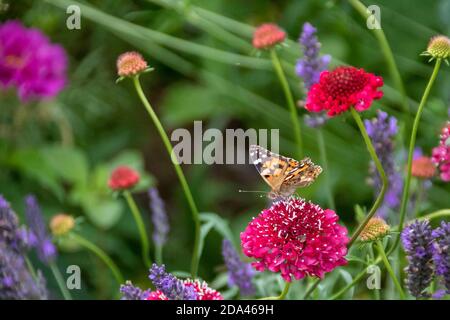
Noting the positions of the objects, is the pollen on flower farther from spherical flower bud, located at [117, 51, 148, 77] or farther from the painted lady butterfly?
spherical flower bud, located at [117, 51, 148, 77]

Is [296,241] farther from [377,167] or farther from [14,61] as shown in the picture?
[14,61]

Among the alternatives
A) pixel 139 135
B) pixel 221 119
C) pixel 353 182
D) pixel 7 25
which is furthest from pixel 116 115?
pixel 353 182

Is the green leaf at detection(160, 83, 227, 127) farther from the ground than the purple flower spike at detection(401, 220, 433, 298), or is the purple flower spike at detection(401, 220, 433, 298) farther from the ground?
the green leaf at detection(160, 83, 227, 127)

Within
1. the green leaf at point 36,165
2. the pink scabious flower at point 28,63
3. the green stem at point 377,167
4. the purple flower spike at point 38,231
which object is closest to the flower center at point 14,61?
the pink scabious flower at point 28,63

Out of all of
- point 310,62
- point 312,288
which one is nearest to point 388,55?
point 310,62

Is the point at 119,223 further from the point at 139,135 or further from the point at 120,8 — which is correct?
the point at 120,8

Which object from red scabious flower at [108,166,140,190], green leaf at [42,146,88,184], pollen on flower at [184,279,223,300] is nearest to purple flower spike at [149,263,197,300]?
pollen on flower at [184,279,223,300]

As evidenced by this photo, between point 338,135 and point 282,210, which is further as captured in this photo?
point 338,135
